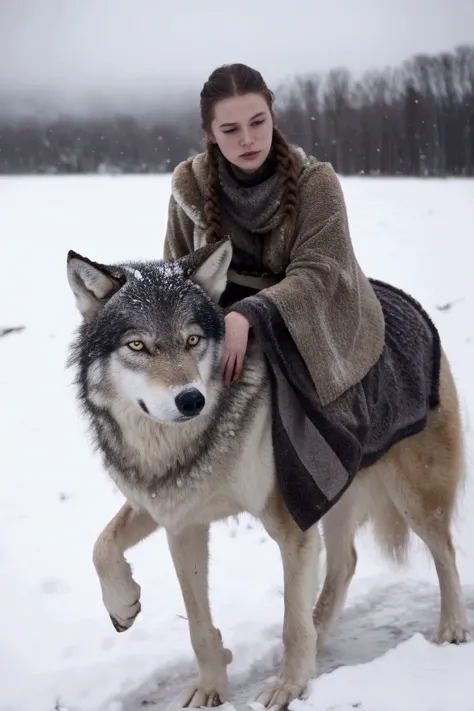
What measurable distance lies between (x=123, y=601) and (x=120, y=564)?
130mm

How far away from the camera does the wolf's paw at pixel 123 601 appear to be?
2537 millimetres

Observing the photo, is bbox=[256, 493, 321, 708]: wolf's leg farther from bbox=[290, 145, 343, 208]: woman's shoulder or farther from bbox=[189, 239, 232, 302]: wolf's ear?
bbox=[290, 145, 343, 208]: woman's shoulder

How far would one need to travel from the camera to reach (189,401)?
73.5 inches

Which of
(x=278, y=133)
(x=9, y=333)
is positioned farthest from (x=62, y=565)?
(x=9, y=333)

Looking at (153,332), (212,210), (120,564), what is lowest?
(120,564)

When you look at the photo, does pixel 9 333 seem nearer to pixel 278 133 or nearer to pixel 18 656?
pixel 18 656

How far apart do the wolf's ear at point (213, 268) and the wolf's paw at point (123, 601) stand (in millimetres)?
1073

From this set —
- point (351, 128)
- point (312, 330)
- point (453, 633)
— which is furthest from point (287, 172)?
point (351, 128)

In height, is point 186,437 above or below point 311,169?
below

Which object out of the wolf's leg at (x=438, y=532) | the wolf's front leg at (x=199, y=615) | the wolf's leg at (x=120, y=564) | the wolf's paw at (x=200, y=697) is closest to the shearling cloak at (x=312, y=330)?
the wolf's leg at (x=438, y=532)

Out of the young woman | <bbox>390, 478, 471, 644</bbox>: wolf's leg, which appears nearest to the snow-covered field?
<bbox>390, 478, 471, 644</bbox>: wolf's leg

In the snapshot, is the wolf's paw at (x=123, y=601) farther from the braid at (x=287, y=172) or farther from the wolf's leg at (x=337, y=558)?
the braid at (x=287, y=172)

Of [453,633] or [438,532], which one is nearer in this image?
[453,633]

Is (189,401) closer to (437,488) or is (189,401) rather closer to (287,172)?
(287,172)
